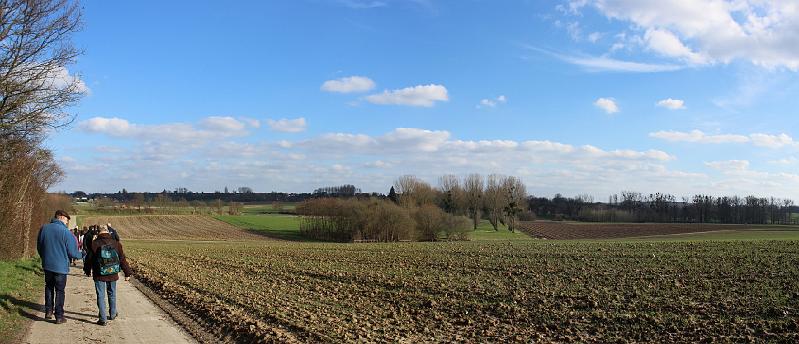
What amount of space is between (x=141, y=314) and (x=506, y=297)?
29.4 feet

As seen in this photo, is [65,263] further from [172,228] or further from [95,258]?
[172,228]

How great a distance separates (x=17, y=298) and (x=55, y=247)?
3.53 metres

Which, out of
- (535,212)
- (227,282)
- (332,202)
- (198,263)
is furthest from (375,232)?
(535,212)

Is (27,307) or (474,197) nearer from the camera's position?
(27,307)

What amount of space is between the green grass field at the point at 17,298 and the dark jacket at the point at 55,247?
1140 millimetres

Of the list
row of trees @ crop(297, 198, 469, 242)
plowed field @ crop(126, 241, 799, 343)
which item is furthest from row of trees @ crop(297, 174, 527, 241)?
plowed field @ crop(126, 241, 799, 343)

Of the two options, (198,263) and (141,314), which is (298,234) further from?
(141,314)

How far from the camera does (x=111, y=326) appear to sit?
440 inches

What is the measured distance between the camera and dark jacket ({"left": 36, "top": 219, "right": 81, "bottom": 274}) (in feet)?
36.8

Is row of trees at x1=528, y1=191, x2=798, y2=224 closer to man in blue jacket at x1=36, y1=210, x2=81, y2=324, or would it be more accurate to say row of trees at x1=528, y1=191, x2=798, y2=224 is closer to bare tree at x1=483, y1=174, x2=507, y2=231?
bare tree at x1=483, y1=174, x2=507, y2=231

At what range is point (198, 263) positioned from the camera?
2778 cm

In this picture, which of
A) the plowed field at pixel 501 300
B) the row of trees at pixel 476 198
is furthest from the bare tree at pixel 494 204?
the plowed field at pixel 501 300

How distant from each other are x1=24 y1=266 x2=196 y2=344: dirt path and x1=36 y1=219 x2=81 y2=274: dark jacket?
1.08 metres

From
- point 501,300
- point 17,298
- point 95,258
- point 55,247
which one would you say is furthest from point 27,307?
point 501,300
